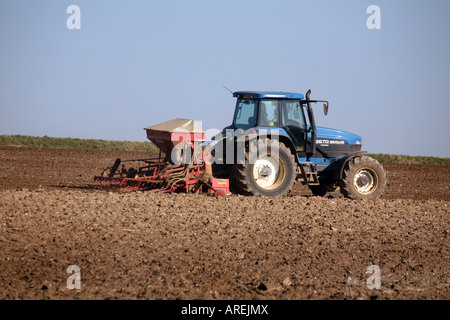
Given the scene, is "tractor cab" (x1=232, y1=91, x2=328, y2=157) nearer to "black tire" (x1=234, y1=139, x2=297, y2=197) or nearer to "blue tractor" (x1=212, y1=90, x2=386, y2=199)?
"blue tractor" (x1=212, y1=90, x2=386, y2=199)

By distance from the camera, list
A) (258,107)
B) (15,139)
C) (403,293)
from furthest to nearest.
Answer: (15,139)
(258,107)
(403,293)

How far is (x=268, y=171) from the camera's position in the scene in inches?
432

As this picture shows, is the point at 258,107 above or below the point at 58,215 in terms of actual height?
above

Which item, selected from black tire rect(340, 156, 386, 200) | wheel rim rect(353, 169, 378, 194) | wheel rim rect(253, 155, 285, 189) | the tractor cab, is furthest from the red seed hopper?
wheel rim rect(353, 169, 378, 194)

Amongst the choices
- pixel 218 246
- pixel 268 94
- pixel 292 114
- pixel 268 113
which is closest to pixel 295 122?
pixel 292 114

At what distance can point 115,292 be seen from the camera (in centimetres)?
569

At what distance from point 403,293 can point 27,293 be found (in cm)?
410

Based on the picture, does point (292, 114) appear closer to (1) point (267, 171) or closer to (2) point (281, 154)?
(2) point (281, 154)

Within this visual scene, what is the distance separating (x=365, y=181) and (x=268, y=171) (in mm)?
2353

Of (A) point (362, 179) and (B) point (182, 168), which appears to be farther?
(A) point (362, 179)

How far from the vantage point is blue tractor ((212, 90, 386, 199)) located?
1072cm

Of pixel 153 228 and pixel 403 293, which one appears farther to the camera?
pixel 153 228
